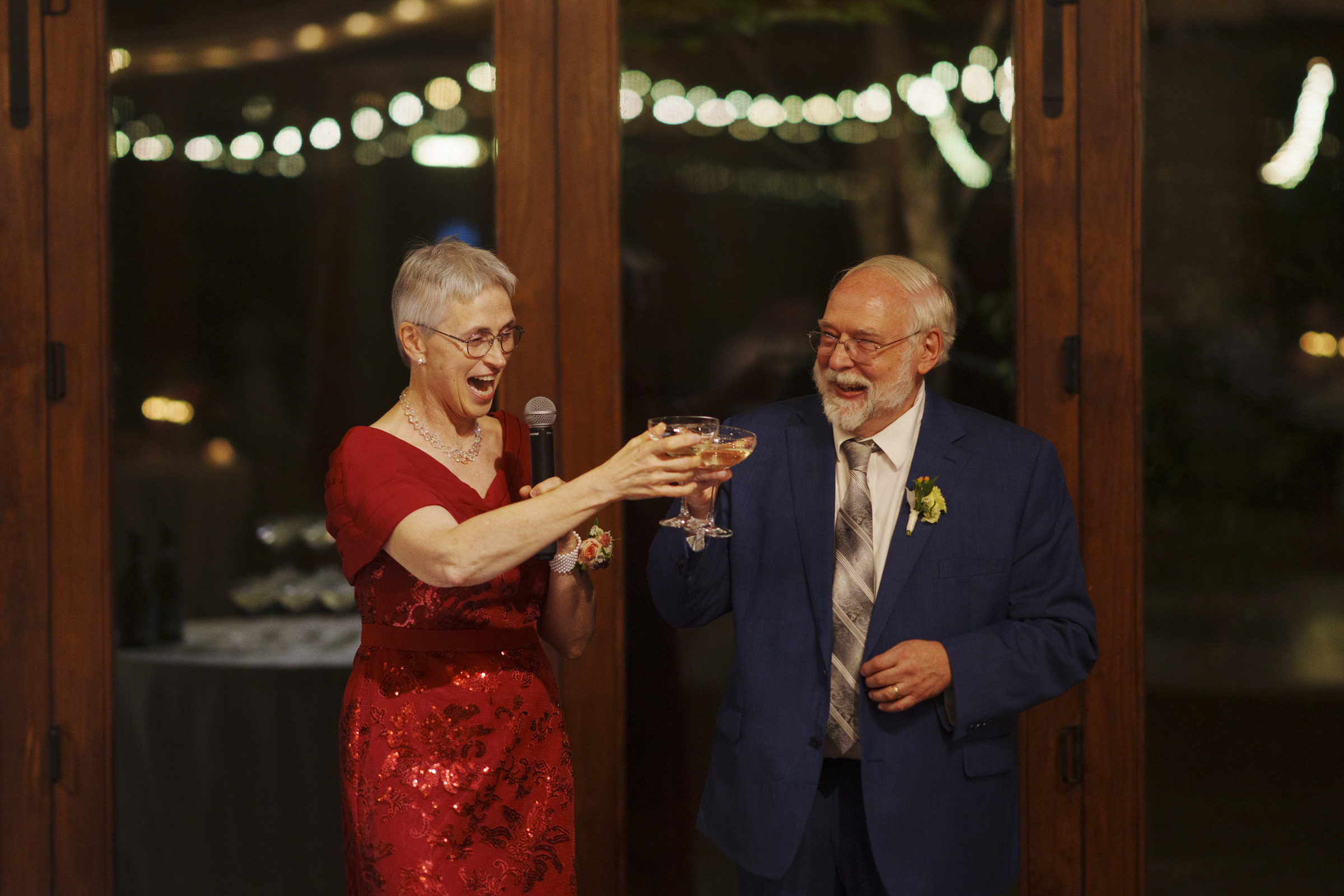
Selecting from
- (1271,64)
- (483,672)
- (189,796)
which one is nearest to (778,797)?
(483,672)

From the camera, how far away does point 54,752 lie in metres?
2.93

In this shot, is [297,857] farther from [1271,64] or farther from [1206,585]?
[1271,64]

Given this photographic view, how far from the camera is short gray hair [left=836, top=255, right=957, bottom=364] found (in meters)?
2.18

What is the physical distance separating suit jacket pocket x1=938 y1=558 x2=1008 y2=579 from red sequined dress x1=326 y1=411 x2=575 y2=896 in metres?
0.80

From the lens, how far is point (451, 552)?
1.80 m

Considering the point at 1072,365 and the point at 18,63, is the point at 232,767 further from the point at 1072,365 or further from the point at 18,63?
the point at 1072,365

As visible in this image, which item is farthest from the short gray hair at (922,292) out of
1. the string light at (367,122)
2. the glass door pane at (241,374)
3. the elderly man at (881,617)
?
the string light at (367,122)

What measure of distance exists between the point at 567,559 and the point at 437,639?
29cm

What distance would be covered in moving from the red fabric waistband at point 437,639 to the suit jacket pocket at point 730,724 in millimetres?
464

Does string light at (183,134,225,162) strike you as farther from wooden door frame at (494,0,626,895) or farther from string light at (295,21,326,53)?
wooden door frame at (494,0,626,895)

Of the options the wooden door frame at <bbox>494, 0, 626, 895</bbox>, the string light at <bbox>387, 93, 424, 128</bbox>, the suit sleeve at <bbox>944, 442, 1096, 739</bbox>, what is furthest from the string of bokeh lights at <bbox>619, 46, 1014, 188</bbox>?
the suit sleeve at <bbox>944, 442, 1096, 739</bbox>

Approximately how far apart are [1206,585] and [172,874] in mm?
2973

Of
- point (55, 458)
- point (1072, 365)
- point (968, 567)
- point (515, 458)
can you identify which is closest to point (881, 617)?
point (968, 567)

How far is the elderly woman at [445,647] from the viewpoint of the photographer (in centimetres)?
195
